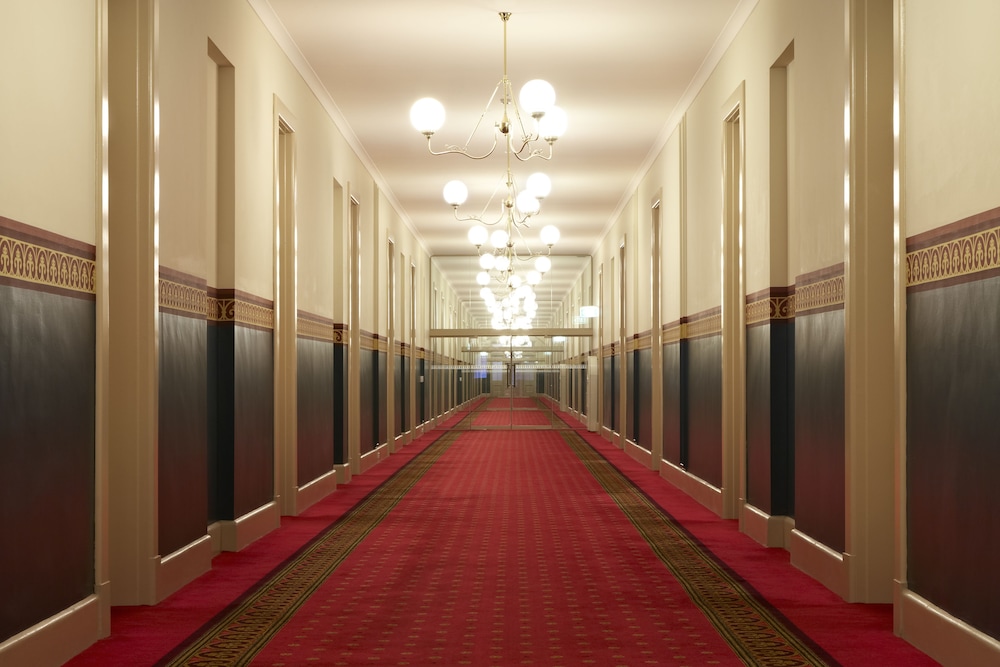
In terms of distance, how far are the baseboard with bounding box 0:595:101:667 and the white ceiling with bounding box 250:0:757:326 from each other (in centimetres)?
493

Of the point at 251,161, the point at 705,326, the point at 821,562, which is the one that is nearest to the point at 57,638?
the point at 821,562

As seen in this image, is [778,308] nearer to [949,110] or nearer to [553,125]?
[553,125]

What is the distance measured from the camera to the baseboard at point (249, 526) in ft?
23.3

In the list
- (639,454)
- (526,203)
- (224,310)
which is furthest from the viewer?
(639,454)

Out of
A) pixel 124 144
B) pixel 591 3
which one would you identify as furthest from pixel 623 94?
pixel 124 144

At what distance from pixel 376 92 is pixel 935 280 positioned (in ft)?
23.6

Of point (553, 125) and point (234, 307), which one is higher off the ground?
point (553, 125)

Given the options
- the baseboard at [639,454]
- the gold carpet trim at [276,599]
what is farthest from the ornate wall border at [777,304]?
the baseboard at [639,454]

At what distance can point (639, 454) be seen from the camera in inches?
574

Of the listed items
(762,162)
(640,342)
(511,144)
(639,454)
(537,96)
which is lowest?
(639,454)

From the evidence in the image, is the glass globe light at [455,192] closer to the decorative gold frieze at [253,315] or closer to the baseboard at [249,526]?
the decorative gold frieze at [253,315]

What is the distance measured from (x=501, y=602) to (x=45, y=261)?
2.69 meters

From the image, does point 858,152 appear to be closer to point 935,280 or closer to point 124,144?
point 935,280

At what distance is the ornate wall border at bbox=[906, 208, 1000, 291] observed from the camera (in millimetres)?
3774
